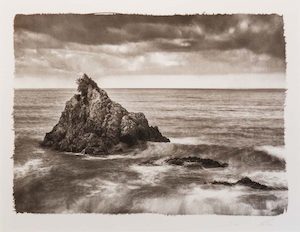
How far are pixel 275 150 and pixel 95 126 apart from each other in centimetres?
48

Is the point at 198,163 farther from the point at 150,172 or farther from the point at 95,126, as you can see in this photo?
the point at 95,126

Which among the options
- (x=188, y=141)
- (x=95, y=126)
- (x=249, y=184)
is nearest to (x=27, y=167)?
(x=95, y=126)

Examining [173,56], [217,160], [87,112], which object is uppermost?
[173,56]

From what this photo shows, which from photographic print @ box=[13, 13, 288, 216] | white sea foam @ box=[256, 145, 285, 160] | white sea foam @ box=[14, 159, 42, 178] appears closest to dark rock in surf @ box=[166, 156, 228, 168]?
photographic print @ box=[13, 13, 288, 216]

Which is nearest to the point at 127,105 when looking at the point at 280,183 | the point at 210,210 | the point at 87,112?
the point at 87,112

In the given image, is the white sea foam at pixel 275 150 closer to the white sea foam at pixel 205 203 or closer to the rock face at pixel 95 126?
the white sea foam at pixel 205 203

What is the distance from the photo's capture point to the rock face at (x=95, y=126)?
1.24 meters

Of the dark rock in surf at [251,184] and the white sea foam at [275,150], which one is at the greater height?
the white sea foam at [275,150]

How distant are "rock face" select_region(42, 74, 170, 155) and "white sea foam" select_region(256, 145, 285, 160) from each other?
0.26 m

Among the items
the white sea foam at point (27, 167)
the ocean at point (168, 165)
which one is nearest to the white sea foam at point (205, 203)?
the ocean at point (168, 165)

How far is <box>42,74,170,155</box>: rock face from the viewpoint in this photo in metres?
1.24

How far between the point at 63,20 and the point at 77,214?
51 cm

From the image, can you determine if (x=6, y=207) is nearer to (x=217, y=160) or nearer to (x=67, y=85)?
(x=67, y=85)
